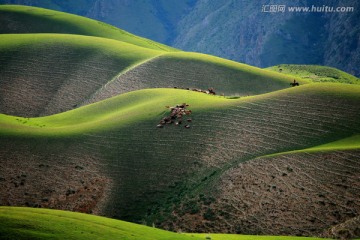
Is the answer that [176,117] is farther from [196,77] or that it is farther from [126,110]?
[196,77]

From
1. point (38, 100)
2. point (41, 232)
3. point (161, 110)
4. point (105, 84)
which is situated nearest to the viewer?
point (41, 232)

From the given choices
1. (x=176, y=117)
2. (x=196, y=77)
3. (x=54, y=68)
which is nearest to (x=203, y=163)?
(x=176, y=117)

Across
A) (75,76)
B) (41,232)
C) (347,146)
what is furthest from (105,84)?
(41,232)

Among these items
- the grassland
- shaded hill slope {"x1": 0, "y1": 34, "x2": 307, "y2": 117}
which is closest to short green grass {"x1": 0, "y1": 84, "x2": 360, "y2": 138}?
the grassland

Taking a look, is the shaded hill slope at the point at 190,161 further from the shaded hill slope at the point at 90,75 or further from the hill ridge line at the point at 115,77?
the shaded hill slope at the point at 90,75

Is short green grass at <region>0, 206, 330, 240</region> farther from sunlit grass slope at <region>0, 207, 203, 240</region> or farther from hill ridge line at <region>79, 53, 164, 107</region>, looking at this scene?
hill ridge line at <region>79, 53, 164, 107</region>

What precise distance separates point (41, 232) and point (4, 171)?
2326cm

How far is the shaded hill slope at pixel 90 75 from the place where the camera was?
86.1m

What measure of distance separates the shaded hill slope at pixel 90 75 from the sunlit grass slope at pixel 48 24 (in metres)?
37.7

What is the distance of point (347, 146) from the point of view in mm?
43656

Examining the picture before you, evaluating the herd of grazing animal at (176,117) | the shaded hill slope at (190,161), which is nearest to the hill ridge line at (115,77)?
the shaded hill slope at (190,161)

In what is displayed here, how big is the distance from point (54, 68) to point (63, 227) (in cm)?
7261

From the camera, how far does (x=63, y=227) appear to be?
27.9 m

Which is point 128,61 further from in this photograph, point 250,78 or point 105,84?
point 250,78
